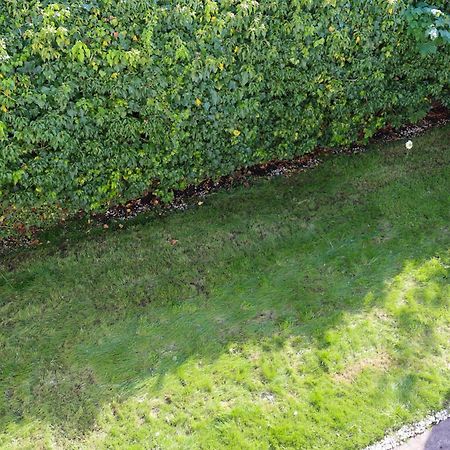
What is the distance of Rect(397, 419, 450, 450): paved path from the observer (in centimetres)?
417

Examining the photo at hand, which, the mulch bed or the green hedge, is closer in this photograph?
the green hedge

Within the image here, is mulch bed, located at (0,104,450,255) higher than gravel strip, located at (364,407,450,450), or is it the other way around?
mulch bed, located at (0,104,450,255)

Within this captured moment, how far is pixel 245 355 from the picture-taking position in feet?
15.8

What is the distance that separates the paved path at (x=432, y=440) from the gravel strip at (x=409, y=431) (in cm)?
3

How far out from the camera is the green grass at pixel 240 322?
432 centimetres

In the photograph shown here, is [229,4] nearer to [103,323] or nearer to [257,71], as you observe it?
[257,71]

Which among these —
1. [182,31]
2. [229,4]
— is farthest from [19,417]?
[229,4]

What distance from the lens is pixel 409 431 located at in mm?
4254

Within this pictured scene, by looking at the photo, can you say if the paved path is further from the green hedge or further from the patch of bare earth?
the green hedge

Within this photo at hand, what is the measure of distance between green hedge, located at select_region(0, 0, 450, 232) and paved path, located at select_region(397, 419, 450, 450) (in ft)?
12.8

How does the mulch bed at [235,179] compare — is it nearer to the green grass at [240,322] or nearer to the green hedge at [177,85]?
the green grass at [240,322]

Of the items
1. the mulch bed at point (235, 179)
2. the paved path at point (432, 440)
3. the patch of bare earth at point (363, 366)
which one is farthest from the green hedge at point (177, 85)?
the paved path at point (432, 440)

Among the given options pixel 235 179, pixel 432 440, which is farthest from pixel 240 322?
pixel 235 179

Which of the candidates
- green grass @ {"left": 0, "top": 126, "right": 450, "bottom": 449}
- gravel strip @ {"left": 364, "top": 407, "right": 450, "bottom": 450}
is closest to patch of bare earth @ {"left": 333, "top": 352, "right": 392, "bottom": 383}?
green grass @ {"left": 0, "top": 126, "right": 450, "bottom": 449}
